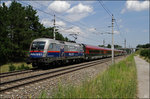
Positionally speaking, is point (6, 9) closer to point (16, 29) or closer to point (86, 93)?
point (16, 29)

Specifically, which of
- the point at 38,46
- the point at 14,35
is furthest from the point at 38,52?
the point at 14,35

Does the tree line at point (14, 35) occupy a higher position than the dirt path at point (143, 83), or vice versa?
the tree line at point (14, 35)

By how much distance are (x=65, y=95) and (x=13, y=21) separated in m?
28.1

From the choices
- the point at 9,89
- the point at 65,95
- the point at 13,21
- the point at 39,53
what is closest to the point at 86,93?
the point at 65,95

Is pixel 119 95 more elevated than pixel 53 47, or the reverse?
pixel 53 47

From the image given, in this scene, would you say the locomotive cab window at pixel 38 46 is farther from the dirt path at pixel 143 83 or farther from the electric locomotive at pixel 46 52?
the dirt path at pixel 143 83

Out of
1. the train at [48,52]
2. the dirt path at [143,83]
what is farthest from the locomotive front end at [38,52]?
the dirt path at [143,83]

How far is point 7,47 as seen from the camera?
27562mm

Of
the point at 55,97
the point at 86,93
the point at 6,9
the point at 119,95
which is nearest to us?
the point at 55,97

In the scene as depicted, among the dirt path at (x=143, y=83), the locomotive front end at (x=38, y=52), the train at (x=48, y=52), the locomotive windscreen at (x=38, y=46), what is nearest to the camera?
the dirt path at (x=143, y=83)

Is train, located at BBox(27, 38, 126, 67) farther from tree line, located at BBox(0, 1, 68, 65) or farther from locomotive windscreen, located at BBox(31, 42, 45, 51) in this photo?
tree line, located at BBox(0, 1, 68, 65)

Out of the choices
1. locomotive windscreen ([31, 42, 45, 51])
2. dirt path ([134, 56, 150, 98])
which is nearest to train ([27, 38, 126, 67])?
locomotive windscreen ([31, 42, 45, 51])

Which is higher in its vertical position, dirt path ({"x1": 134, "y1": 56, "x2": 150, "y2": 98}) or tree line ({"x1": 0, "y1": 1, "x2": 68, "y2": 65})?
tree line ({"x1": 0, "y1": 1, "x2": 68, "y2": 65})

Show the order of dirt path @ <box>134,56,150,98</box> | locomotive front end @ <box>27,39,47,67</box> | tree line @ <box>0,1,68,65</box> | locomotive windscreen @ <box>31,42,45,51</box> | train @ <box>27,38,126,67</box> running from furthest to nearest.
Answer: tree line @ <box>0,1,68,65</box>
locomotive windscreen @ <box>31,42,45,51</box>
train @ <box>27,38,126,67</box>
locomotive front end @ <box>27,39,47,67</box>
dirt path @ <box>134,56,150,98</box>
